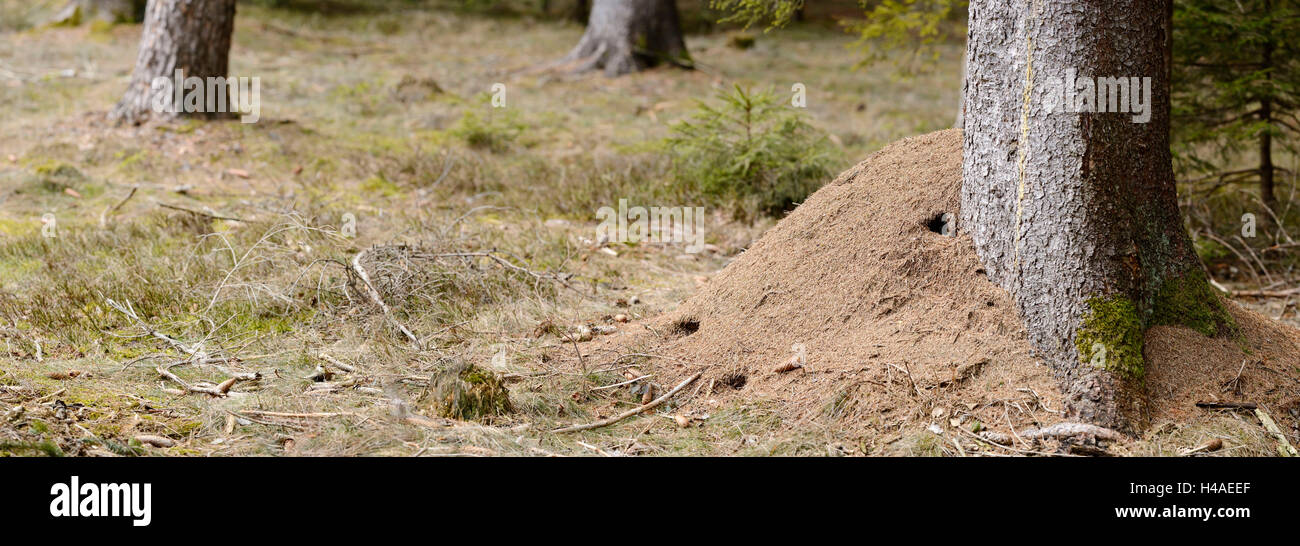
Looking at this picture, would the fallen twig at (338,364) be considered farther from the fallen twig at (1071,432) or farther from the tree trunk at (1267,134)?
the tree trunk at (1267,134)

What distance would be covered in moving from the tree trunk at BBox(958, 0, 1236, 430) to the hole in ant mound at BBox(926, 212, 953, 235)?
34cm

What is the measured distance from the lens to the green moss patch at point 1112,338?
3711 millimetres

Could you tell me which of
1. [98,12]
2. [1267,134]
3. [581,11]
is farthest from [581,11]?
[1267,134]

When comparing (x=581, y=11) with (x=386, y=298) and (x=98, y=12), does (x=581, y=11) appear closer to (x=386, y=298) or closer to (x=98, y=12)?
(x=98, y=12)

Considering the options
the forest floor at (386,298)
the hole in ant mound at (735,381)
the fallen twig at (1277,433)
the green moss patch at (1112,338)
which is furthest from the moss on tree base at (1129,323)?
the hole in ant mound at (735,381)

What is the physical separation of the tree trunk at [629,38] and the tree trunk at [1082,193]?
381 inches

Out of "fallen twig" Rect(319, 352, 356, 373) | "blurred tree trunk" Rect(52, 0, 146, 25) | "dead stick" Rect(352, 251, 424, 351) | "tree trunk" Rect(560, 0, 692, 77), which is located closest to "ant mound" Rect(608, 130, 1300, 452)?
"dead stick" Rect(352, 251, 424, 351)

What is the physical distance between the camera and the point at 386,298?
525 centimetres

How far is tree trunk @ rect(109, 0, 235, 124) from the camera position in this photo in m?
8.90

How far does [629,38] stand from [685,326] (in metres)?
9.24

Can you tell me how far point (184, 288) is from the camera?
211 inches

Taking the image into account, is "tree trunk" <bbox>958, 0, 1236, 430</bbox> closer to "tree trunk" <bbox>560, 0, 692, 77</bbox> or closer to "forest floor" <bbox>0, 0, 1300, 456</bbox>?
"forest floor" <bbox>0, 0, 1300, 456</bbox>
